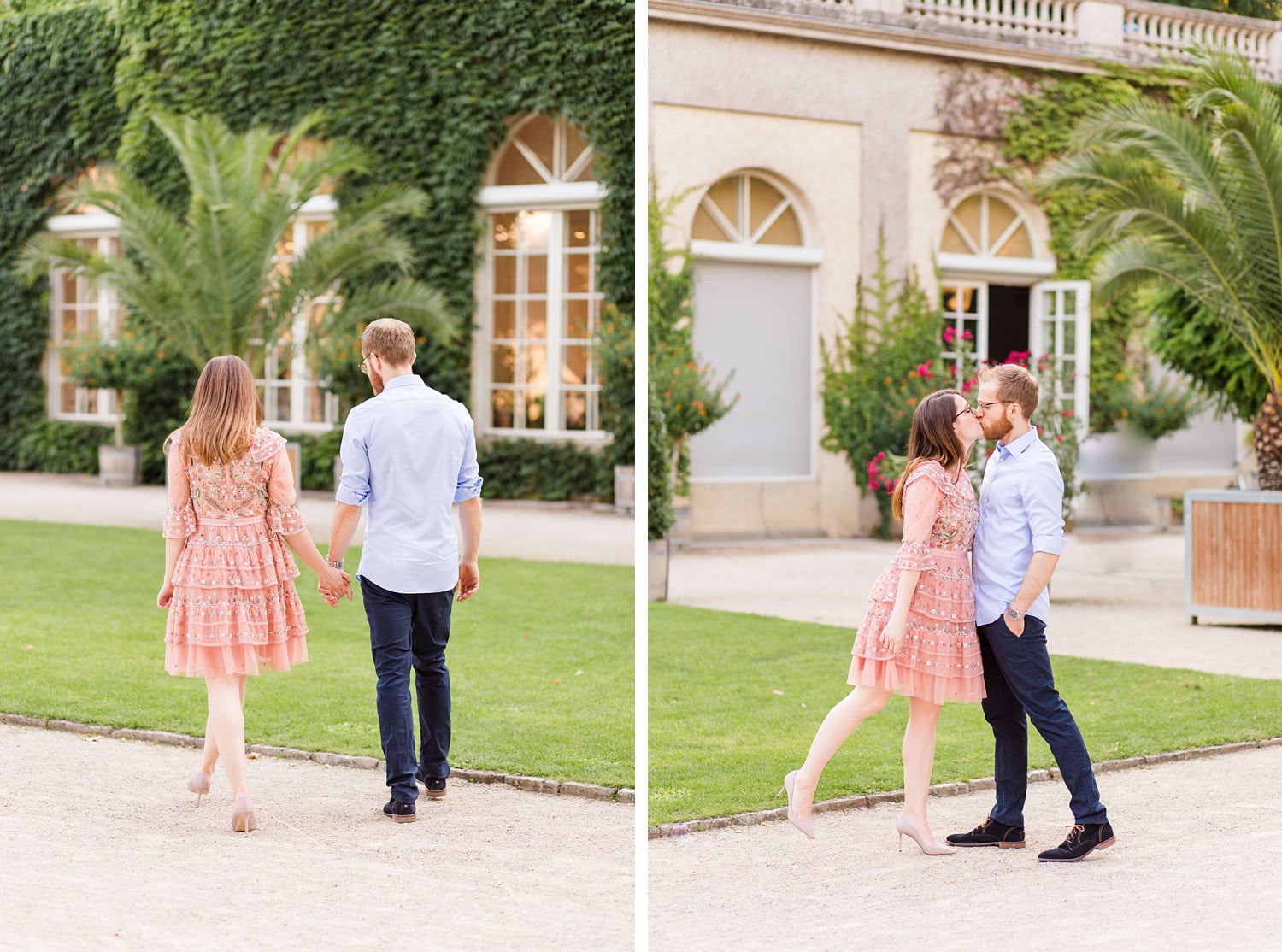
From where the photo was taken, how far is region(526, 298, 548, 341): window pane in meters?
18.2

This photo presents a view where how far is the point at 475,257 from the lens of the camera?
59.9ft

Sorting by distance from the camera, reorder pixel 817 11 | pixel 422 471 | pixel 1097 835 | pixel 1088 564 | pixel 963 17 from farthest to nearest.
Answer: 1. pixel 963 17
2. pixel 817 11
3. pixel 1088 564
4. pixel 422 471
5. pixel 1097 835

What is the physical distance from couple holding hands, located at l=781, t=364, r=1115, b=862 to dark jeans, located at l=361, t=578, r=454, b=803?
1215 millimetres

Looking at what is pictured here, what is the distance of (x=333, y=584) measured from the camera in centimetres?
536

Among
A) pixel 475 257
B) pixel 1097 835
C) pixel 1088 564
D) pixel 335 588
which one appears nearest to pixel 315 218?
pixel 475 257

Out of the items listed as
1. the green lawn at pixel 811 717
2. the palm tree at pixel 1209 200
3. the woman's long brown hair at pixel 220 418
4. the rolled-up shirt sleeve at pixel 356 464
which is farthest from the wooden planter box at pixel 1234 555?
the woman's long brown hair at pixel 220 418

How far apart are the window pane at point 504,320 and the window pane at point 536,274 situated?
29 cm

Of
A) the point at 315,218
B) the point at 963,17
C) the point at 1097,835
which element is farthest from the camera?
the point at 315,218

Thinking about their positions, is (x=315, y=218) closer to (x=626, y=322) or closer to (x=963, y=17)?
(x=626, y=322)

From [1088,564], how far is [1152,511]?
415cm

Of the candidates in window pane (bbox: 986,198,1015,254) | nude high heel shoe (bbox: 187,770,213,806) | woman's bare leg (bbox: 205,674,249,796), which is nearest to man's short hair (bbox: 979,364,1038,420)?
woman's bare leg (bbox: 205,674,249,796)

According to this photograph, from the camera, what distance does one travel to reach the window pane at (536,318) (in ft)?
59.7

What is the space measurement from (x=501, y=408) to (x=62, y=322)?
694cm

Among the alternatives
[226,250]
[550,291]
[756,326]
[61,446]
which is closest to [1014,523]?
[756,326]
